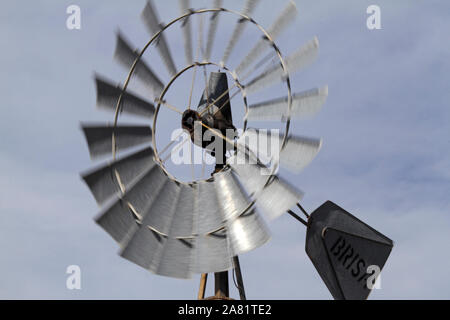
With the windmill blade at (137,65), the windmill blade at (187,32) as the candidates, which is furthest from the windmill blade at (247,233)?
the windmill blade at (187,32)

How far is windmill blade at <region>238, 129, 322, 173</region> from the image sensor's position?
8.46 meters

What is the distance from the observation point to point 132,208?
970 centimetres

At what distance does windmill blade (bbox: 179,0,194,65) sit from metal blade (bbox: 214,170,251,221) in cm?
222

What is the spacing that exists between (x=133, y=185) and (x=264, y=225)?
2698 mm

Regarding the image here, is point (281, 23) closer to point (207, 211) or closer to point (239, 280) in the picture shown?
point (207, 211)

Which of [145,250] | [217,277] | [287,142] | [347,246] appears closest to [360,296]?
[347,246]

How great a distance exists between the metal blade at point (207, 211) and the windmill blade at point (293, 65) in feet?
6.40

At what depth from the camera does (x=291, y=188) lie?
8438 millimetres

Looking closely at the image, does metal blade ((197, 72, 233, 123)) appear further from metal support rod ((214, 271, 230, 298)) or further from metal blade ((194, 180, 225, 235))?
metal support rod ((214, 271, 230, 298))

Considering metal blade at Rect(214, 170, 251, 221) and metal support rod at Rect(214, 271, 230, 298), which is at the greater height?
metal blade at Rect(214, 170, 251, 221)

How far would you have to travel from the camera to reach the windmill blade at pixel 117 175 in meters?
9.48

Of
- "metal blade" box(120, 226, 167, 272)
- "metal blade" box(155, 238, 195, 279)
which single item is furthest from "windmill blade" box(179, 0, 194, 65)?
"metal blade" box(155, 238, 195, 279)
